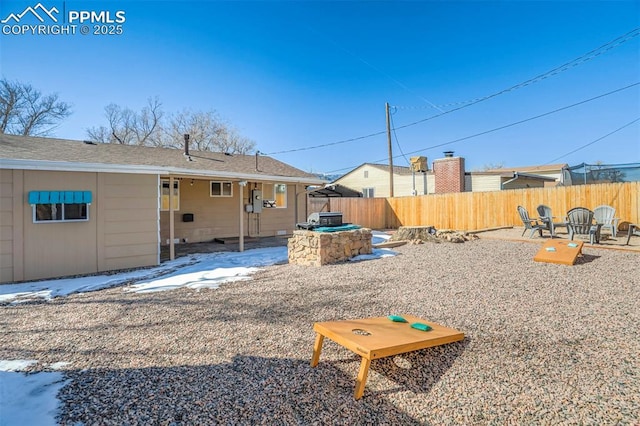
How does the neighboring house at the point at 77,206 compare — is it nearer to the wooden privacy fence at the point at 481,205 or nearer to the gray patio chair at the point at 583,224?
the wooden privacy fence at the point at 481,205

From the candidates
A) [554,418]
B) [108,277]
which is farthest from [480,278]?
[108,277]

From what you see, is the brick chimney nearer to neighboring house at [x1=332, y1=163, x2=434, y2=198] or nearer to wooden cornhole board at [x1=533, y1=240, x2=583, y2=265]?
neighboring house at [x1=332, y1=163, x2=434, y2=198]

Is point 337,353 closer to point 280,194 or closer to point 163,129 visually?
point 280,194

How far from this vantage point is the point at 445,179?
53.9 ft

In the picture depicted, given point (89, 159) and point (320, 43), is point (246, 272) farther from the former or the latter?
point (320, 43)

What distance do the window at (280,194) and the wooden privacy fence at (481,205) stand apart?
3902mm


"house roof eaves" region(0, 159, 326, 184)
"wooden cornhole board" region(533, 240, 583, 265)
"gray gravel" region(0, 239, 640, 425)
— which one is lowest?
"gray gravel" region(0, 239, 640, 425)

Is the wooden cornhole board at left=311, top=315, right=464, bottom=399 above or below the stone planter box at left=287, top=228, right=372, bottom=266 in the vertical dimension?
below

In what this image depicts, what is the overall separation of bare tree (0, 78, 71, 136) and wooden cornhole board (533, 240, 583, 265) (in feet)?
74.4

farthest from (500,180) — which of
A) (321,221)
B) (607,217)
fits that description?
(321,221)

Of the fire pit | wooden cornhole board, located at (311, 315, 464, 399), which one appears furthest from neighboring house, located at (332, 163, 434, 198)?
wooden cornhole board, located at (311, 315, 464, 399)

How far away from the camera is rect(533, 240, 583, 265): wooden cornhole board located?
21.4 feet

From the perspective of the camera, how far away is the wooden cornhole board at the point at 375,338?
8.30 ft

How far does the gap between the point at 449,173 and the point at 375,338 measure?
14979 mm
